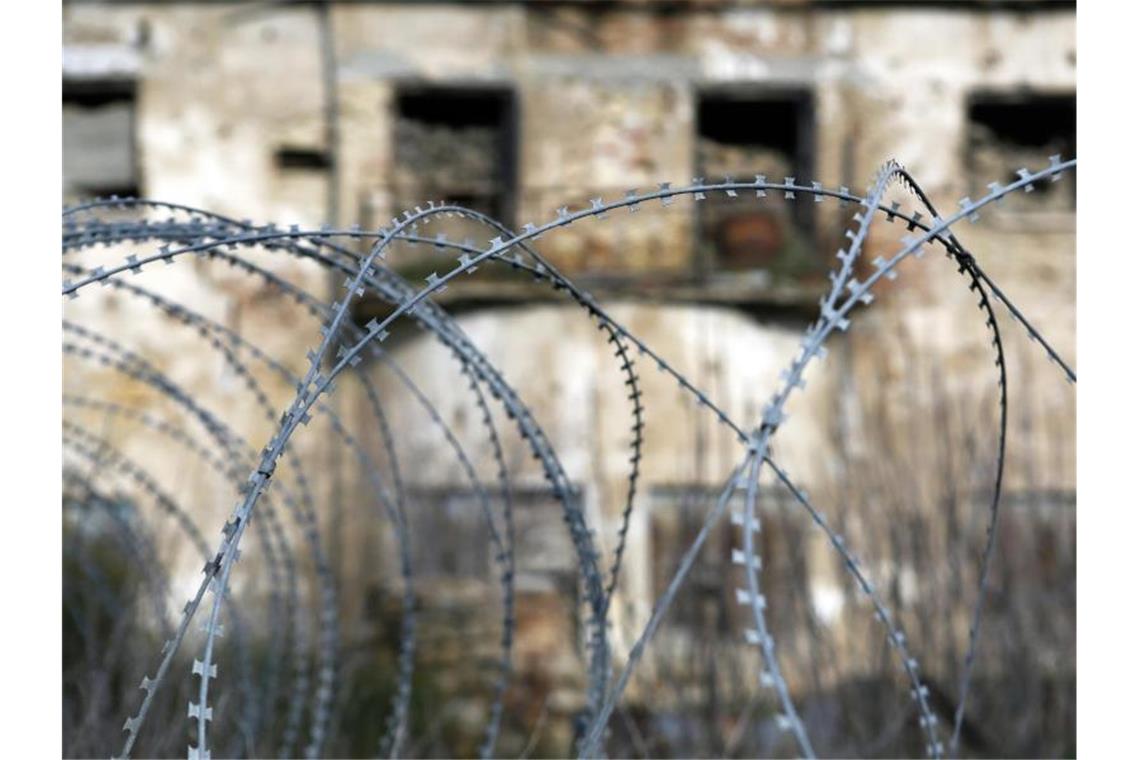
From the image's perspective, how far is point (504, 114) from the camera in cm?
1241

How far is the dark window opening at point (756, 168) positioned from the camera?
1209cm

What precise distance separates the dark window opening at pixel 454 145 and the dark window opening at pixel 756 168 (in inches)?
58.9

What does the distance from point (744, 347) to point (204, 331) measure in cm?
754

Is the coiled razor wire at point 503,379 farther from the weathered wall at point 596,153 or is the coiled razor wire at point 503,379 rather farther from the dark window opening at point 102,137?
the dark window opening at point 102,137

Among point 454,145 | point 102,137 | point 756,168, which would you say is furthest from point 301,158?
point 756,168

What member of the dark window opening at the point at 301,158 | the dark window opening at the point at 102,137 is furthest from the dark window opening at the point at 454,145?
the dark window opening at the point at 102,137

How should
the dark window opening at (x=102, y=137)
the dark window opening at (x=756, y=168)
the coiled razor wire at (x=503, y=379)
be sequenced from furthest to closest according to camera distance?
the dark window opening at (x=102, y=137), the dark window opening at (x=756, y=168), the coiled razor wire at (x=503, y=379)

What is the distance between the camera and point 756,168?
41.6 feet

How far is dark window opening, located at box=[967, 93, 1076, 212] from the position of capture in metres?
12.6

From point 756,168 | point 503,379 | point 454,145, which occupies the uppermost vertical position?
point 454,145

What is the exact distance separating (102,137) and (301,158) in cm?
144

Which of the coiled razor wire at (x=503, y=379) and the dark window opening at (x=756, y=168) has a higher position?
the dark window opening at (x=756, y=168)

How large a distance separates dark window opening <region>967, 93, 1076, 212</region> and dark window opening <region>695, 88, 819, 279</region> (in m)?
1.31

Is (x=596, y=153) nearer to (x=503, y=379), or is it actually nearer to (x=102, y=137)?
(x=102, y=137)
